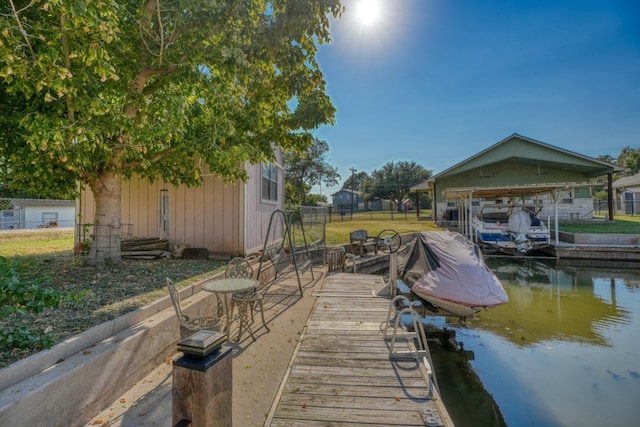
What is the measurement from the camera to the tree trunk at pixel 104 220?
5.57m

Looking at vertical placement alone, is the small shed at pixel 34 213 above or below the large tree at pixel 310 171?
below

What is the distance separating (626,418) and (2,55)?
323 inches

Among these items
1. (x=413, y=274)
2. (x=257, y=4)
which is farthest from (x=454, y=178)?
(x=257, y=4)

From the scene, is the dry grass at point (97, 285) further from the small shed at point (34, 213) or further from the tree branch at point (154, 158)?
the small shed at point (34, 213)

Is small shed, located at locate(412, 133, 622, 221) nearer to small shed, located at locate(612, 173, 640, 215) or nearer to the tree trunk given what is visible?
small shed, located at locate(612, 173, 640, 215)

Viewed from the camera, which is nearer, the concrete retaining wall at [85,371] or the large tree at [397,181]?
the concrete retaining wall at [85,371]

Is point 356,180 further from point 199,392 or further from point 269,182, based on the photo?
point 199,392

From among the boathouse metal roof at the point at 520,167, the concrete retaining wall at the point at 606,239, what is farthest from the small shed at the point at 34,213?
the concrete retaining wall at the point at 606,239

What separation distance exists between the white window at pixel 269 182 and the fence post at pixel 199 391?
778cm

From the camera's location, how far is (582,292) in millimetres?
8320

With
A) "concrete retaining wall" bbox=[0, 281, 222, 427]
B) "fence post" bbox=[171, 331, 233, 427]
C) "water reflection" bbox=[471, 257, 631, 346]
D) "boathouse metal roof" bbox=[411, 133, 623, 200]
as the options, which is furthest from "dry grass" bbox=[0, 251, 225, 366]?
"boathouse metal roof" bbox=[411, 133, 623, 200]

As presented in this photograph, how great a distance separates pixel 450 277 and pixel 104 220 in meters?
6.61

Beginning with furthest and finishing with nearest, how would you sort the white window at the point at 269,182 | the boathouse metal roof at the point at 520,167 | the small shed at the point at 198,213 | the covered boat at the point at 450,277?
the boathouse metal roof at the point at 520,167 → the white window at the point at 269,182 → the small shed at the point at 198,213 → the covered boat at the point at 450,277

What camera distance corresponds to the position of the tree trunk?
5574mm
